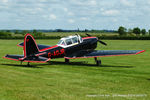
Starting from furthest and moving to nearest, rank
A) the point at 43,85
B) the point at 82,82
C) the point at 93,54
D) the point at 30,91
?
the point at 93,54, the point at 82,82, the point at 43,85, the point at 30,91

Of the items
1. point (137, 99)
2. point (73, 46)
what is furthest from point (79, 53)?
point (137, 99)

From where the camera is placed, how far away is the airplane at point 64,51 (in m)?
19.2

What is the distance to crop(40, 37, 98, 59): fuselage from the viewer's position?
20509 millimetres

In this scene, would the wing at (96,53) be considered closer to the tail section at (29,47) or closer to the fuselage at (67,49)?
the fuselage at (67,49)

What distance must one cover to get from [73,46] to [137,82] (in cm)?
944

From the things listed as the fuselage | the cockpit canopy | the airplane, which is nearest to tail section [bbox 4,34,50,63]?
the airplane

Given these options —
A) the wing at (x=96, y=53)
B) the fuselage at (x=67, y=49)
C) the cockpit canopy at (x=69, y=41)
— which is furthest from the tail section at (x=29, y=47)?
the wing at (x=96, y=53)

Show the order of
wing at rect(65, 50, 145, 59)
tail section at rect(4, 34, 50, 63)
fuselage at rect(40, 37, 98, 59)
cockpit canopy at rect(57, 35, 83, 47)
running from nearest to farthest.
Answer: tail section at rect(4, 34, 50, 63), fuselage at rect(40, 37, 98, 59), wing at rect(65, 50, 145, 59), cockpit canopy at rect(57, 35, 83, 47)

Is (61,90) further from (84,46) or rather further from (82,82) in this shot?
(84,46)

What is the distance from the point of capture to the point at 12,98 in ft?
33.3

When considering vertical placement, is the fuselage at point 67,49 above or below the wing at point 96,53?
above

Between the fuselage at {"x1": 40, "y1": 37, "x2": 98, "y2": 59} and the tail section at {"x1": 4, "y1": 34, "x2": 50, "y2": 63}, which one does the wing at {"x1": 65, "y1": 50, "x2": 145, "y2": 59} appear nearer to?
the fuselage at {"x1": 40, "y1": 37, "x2": 98, "y2": 59}

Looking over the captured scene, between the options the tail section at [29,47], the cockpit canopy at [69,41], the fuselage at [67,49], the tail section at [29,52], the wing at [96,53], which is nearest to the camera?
the tail section at [29,52]

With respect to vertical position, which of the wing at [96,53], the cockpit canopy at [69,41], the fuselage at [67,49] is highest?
the cockpit canopy at [69,41]
